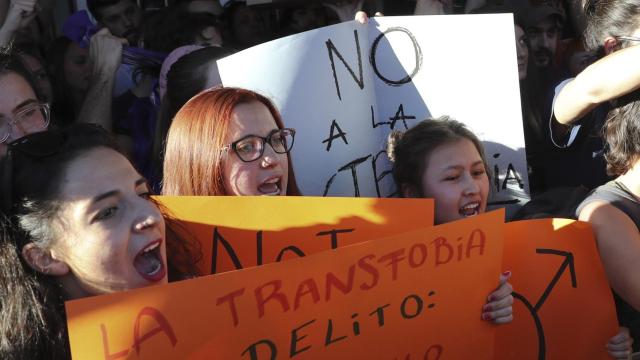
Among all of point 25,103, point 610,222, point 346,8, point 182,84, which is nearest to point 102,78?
point 182,84

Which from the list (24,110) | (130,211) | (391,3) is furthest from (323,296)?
(391,3)

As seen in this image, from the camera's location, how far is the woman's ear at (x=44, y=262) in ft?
4.58

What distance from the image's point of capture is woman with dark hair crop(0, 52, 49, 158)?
1838 mm

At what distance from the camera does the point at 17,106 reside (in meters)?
1.87

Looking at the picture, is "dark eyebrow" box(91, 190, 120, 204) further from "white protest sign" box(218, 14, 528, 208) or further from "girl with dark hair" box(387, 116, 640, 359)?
"girl with dark hair" box(387, 116, 640, 359)

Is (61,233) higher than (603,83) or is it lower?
lower

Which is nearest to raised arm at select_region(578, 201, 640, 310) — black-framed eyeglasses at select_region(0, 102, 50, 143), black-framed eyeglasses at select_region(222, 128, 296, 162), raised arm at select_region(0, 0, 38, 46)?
black-framed eyeglasses at select_region(222, 128, 296, 162)

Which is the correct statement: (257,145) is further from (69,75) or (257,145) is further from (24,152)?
(69,75)

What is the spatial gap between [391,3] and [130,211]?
2.83 m

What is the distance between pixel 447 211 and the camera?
6.73 feet

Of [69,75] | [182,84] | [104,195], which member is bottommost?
[104,195]

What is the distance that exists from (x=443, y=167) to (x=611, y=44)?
0.53m

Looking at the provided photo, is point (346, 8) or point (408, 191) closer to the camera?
point (408, 191)

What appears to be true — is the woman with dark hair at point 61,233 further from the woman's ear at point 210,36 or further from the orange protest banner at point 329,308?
the woman's ear at point 210,36
